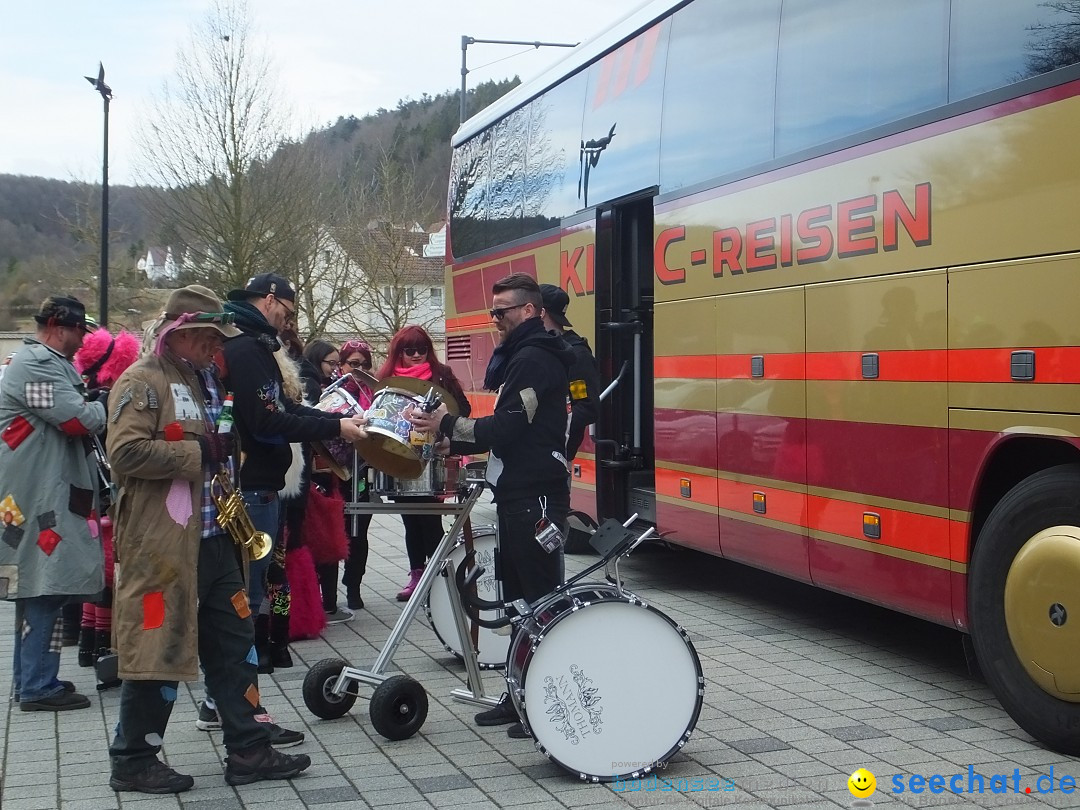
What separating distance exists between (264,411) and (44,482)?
A: 1.59 metres

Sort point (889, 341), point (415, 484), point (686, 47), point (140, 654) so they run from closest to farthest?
point (140, 654)
point (415, 484)
point (889, 341)
point (686, 47)

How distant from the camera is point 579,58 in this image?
35.1 feet

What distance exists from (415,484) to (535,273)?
5.85 m

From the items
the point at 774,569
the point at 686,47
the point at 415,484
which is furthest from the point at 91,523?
the point at 686,47

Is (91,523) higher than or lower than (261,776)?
higher

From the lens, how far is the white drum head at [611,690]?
15.8 feet

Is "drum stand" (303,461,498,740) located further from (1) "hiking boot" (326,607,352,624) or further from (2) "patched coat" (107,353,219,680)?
Answer: (1) "hiking boot" (326,607,352,624)

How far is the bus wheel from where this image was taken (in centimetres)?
503

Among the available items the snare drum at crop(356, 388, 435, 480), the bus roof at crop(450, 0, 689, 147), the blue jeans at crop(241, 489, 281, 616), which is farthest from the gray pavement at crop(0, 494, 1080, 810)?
the bus roof at crop(450, 0, 689, 147)

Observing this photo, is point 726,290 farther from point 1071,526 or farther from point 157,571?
point 157,571

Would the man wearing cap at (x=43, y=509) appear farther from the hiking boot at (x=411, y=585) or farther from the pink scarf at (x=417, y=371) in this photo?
the hiking boot at (x=411, y=585)

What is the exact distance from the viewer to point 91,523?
6504mm

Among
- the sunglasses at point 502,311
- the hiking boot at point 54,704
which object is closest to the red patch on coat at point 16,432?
the hiking boot at point 54,704

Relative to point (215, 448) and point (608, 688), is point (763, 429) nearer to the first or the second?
point (608, 688)
